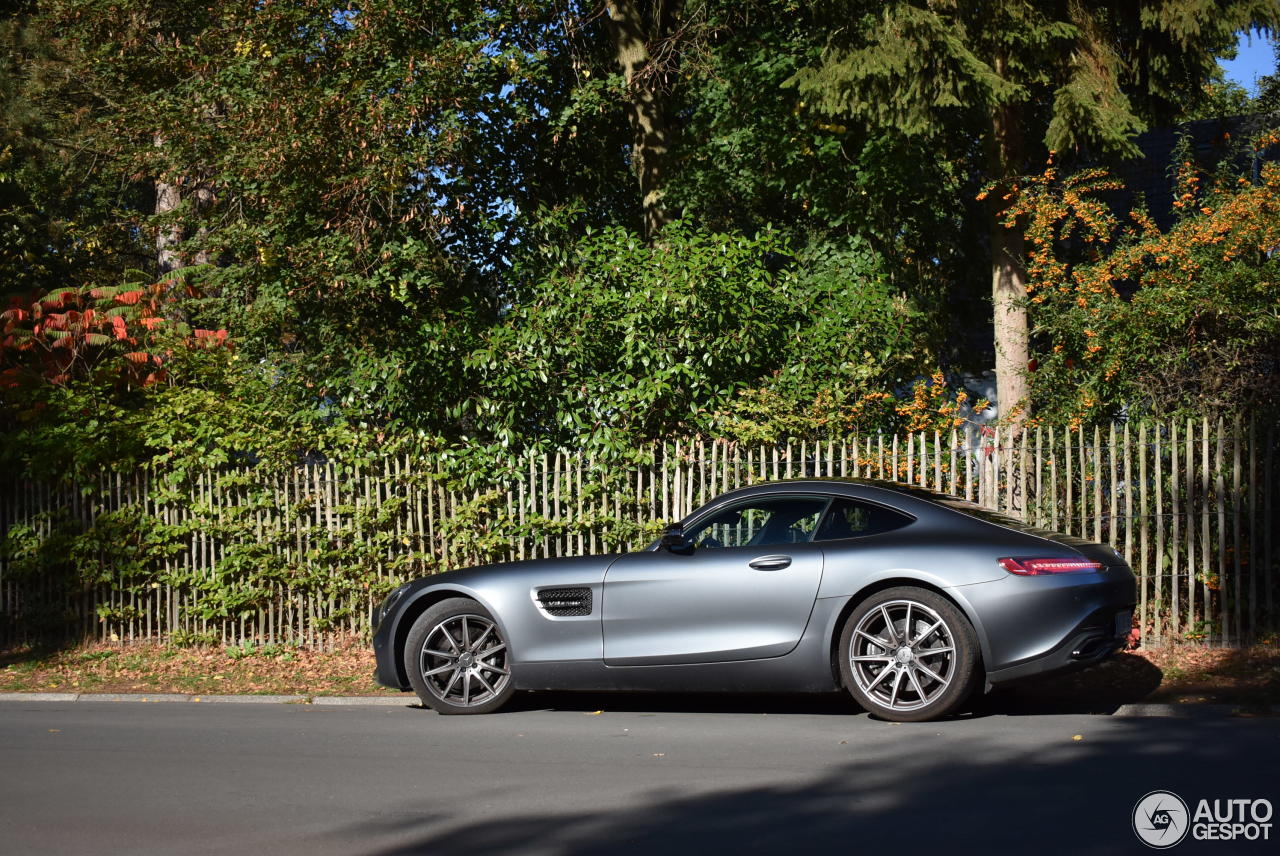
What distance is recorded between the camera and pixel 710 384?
12.6 metres

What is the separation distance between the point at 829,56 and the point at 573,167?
4813 millimetres

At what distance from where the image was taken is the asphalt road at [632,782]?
5102 mm

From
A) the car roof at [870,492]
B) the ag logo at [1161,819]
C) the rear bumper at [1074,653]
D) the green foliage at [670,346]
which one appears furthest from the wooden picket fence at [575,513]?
the ag logo at [1161,819]

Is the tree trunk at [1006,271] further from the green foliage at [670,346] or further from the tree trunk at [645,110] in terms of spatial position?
the tree trunk at [645,110]

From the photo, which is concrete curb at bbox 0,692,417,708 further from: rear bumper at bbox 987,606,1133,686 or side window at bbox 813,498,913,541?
rear bumper at bbox 987,606,1133,686

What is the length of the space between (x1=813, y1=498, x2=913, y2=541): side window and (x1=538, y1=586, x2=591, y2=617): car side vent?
5.07 feet

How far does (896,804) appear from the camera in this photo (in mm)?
5465

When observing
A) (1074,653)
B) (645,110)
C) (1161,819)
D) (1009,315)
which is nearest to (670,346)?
(1009,315)

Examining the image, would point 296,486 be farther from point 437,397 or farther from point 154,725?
point 154,725

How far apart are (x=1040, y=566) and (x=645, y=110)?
1203cm

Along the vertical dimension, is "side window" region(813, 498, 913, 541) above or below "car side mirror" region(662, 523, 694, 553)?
above

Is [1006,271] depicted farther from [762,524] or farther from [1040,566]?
[1040,566]

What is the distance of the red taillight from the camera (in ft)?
23.9

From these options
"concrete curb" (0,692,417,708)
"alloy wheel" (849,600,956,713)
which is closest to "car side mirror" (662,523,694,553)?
"alloy wheel" (849,600,956,713)
